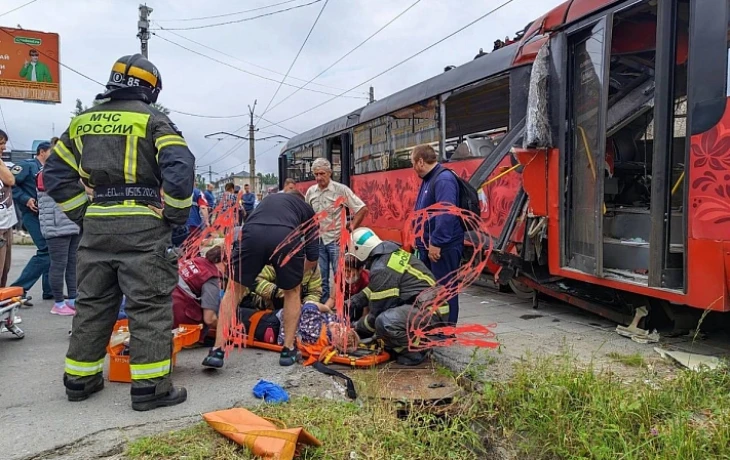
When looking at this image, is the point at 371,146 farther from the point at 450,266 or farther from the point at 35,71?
the point at 35,71

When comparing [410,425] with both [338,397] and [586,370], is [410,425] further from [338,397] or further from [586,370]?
[586,370]

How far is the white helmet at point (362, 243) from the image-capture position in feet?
13.9

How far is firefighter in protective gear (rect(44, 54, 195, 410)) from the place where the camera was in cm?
304

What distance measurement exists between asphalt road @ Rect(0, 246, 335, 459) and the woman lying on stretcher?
0.30 metres

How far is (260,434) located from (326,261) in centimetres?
343

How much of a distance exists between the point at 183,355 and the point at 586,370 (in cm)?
291

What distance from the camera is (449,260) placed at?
4.46 m

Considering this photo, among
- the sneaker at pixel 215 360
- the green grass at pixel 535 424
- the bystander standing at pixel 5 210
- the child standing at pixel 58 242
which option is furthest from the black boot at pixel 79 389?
the bystander standing at pixel 5 210

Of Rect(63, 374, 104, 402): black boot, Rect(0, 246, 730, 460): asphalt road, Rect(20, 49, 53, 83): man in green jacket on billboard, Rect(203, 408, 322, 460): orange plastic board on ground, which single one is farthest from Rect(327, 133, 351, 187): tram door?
Rect(20, 49, 53, 83): man in green jacket on billboard

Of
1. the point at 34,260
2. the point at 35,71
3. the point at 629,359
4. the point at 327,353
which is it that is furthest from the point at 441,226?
the point at 35,71

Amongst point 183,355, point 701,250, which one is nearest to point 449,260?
point 701,250

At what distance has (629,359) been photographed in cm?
369

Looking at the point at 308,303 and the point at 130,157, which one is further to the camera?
the point at 308,303

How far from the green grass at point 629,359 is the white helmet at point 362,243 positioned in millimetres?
1915
